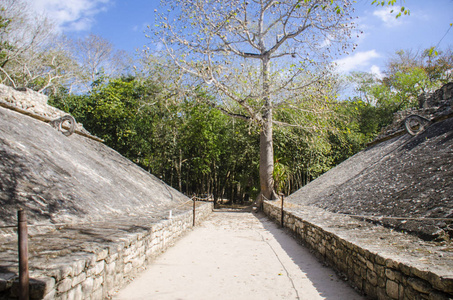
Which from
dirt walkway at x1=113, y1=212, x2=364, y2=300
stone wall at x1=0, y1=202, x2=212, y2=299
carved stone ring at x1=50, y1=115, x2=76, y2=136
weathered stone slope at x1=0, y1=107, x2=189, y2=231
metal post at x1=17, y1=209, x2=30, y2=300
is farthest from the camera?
carved stone ring at x1=50, y1=115, x2=76, y2=136

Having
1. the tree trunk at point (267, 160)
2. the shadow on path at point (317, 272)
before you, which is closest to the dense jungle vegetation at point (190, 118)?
the tree trunk at point (267, 160)

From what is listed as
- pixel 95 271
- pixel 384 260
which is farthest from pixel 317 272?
pixel 95 271

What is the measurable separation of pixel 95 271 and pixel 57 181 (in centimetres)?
272

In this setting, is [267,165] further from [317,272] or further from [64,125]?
[317,272]

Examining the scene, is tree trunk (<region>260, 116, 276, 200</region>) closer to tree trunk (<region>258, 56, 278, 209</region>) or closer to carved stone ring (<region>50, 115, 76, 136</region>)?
tree trunk (<region>258, 56, 278, 209</region>)

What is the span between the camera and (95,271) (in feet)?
9.68

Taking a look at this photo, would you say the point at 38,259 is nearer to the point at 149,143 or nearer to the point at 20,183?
the point at 20,183

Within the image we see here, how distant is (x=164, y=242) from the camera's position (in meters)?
5.74

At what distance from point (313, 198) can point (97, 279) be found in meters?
8.76

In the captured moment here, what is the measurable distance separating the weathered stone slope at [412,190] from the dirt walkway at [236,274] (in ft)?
4.45

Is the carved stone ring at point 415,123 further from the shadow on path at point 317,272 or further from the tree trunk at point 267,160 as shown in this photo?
the tree trunk at point 267,160

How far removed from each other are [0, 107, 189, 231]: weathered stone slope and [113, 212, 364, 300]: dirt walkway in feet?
4.48

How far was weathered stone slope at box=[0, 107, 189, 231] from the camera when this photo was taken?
411 centimetres

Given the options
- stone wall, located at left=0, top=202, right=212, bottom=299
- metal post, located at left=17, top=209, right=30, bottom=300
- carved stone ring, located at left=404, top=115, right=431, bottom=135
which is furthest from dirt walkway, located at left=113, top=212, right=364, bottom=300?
carved stone ring, located at left=404, top=115, right=431, bottom=135
